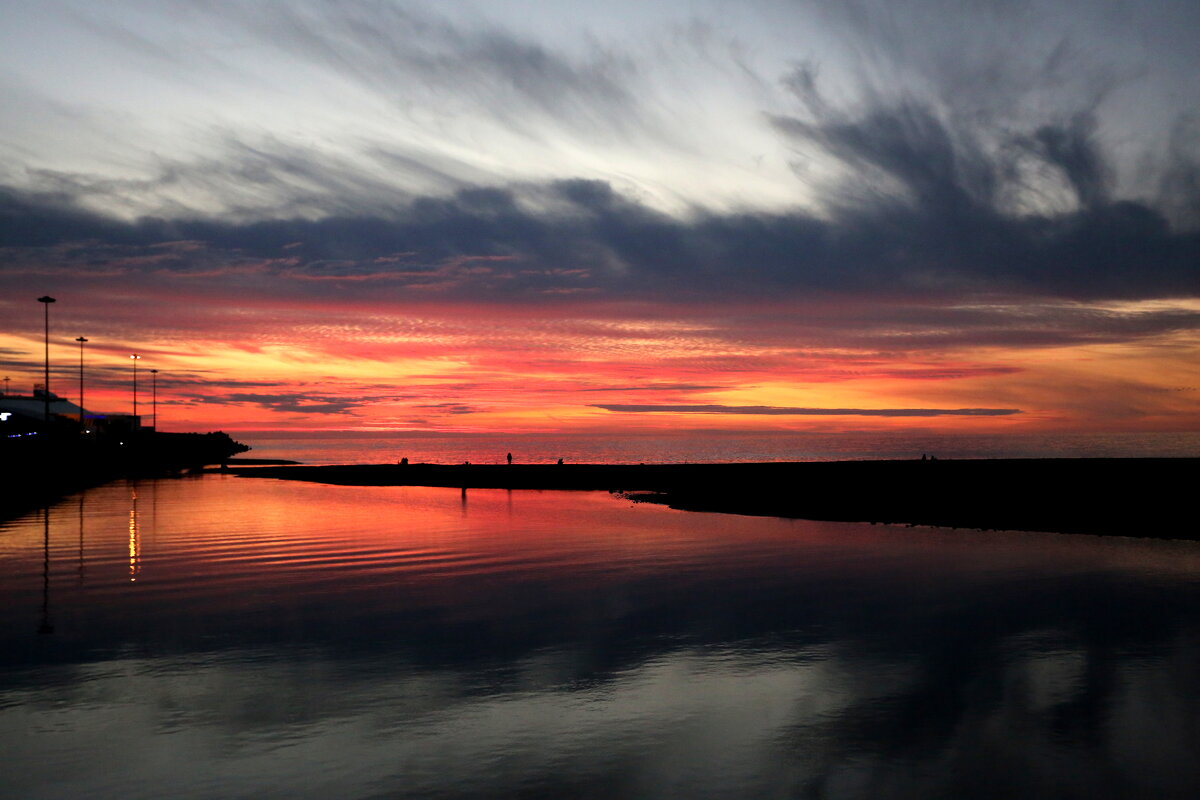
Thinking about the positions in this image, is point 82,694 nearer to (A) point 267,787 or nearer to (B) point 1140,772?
(A) point 267,787

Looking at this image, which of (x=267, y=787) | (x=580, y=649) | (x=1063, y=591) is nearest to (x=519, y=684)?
(x=580, y=649)

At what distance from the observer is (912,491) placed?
5153 centimetres

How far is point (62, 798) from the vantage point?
8.78 meters

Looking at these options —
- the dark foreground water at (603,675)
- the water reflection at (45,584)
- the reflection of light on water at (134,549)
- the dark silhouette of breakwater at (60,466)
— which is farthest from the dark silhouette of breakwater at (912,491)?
the water reflection at (45,584)

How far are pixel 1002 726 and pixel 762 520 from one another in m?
27.4

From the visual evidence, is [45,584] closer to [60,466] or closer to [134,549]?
[134,549]

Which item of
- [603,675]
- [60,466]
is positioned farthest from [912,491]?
[60,466]

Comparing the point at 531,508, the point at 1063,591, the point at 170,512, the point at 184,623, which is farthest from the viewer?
the point at 531,508

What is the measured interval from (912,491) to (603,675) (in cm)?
4218

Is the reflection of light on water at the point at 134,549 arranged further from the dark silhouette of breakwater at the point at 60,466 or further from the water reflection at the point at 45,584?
the dark silhouette of breakwater at the point at 60,466

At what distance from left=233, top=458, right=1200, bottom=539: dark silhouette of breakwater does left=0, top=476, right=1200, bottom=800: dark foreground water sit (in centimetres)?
928

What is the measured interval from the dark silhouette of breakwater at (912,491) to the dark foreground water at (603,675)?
30.4 ft

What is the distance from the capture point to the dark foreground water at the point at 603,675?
9406 mm

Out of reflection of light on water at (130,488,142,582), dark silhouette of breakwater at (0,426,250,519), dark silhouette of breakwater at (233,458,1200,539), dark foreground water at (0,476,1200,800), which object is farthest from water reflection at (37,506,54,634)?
dark silhouette of breakwater at (233,458,1200,539)
